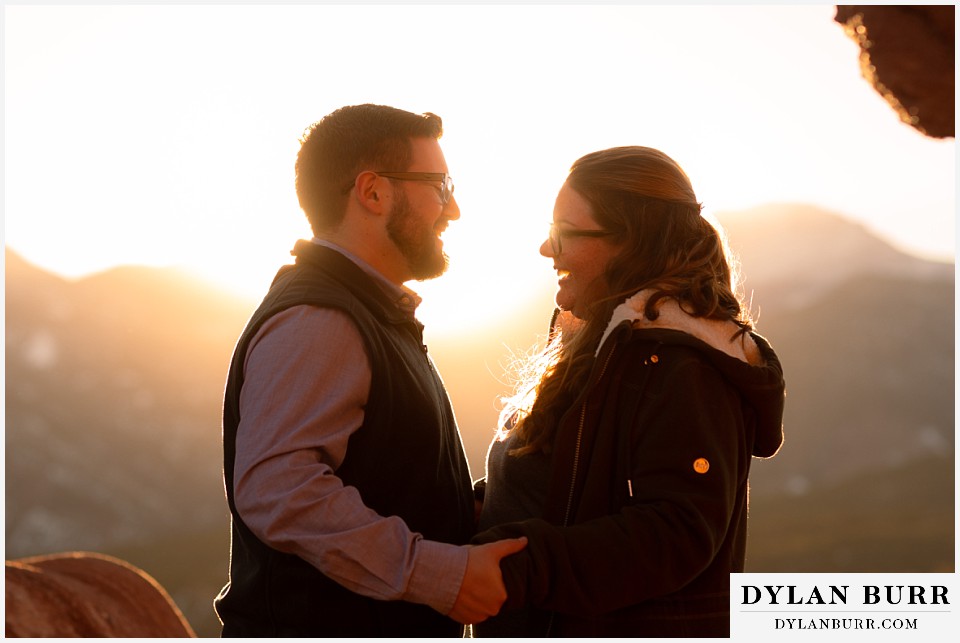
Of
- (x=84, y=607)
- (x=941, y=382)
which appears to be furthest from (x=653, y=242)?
(x=941, y=382)

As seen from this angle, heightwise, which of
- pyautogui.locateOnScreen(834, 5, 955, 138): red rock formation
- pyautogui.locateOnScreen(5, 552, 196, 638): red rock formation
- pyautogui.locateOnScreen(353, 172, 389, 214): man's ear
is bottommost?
pyautogui.locateOnScreen(5, 552, 196, 638): red rock formation

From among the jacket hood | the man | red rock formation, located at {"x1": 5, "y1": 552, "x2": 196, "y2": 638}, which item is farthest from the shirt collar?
red rock formation, located at {"x1": 5, "y1": 552, "x2": 196, "y2": 638}

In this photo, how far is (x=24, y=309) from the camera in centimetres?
5919

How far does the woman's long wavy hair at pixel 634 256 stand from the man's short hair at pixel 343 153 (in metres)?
0.78

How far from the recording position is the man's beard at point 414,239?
3865 millimetres

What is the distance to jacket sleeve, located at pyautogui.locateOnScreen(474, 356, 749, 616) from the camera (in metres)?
3.04

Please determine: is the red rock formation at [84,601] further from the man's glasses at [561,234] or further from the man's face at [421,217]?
the man's glasses at [561,234]

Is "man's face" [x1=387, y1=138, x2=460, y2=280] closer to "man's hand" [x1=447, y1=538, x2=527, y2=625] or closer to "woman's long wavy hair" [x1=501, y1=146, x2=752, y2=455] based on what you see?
"woman's long wavy hair" [x1=501, y1=146, x2=752, y2=455]

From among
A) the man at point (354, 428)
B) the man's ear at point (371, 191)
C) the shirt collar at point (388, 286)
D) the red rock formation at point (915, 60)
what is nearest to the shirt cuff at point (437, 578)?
the man at point (354, 428)

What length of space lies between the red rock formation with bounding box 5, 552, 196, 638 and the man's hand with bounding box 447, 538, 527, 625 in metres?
1.86

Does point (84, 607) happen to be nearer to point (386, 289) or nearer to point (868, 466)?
point (386, 289)

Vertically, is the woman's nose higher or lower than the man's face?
lower

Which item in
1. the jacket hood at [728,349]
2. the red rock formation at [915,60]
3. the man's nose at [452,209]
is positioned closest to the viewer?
the red rock formation at [915,60]

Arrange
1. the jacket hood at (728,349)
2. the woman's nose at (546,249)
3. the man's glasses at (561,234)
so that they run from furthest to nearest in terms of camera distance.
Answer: the woman's nose at (546,249) < the man's glasses at (561,234) < the jacket hood at (728,349)
